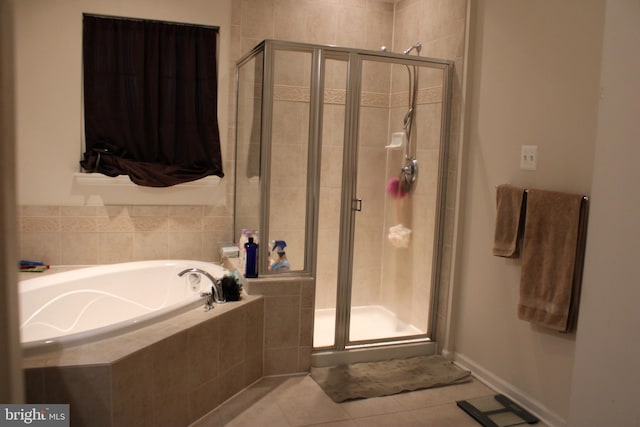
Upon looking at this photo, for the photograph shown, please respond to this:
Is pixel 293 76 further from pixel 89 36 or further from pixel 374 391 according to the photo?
pixel 374 391

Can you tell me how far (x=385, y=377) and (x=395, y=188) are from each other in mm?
1177

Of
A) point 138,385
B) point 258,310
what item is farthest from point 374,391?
point 138,385

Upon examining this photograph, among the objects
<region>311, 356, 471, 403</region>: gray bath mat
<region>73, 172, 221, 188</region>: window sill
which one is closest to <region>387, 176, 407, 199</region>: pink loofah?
<region>311, 356, 471, 403</region>: gray bath mat

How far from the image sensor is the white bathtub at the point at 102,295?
9.07 feet

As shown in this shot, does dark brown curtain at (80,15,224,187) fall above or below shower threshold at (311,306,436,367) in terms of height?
above

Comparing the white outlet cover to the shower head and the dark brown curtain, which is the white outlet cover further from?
the dark brown curtain

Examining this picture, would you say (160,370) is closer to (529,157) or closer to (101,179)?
(101,179)

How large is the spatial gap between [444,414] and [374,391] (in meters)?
0.39

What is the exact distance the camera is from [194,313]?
2480 mm

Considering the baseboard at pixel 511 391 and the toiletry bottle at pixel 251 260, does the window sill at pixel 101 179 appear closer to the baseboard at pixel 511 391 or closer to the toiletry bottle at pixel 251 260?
the toiletry bottle at pixel 251 260

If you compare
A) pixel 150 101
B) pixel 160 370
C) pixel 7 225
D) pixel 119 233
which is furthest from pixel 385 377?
pixel 7 225

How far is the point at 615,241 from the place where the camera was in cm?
123

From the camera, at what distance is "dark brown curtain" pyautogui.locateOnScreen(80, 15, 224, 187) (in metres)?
3.21

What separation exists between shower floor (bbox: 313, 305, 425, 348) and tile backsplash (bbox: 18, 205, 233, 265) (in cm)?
99
